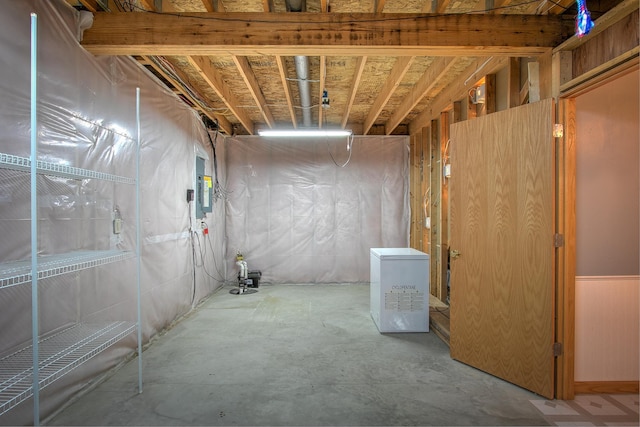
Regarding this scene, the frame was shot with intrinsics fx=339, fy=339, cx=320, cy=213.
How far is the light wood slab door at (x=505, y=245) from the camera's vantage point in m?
2.40

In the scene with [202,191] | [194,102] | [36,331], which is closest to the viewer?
[36,331]

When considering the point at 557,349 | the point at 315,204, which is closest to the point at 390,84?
the point at 315,204

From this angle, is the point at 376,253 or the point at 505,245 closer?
the point at 505,245

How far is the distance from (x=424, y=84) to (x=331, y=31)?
1.82 m

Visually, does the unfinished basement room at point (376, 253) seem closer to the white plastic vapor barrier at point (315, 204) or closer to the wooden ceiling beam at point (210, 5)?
the wooden ceiling beam at point (210, 5)

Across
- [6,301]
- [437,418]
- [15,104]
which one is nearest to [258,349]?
[437,418]

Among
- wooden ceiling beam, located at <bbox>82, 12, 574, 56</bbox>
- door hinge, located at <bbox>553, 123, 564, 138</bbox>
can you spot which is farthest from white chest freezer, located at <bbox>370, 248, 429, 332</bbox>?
wooden ceiling beam, located at <bbox>82, 12, 574, 56</bbox>

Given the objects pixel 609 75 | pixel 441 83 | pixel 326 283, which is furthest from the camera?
pixel 326 283

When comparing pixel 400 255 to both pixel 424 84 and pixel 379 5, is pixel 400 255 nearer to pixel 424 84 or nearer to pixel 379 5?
pixel 424 84

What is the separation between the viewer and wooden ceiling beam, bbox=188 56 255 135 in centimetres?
323

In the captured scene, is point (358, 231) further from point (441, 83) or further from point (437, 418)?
point (437, 418)

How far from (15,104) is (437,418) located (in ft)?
10.2

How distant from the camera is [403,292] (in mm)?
3629

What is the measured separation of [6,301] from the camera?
1.81m
